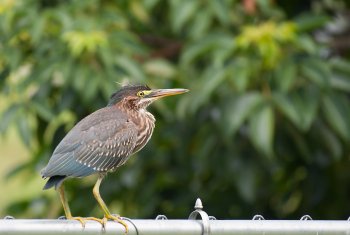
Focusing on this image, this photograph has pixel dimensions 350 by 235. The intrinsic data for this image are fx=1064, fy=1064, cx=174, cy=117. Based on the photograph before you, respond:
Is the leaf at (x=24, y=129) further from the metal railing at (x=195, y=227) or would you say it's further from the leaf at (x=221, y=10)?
the metal railing at (x=195, y=227)

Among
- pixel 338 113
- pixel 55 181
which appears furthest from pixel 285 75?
pixel 55 181

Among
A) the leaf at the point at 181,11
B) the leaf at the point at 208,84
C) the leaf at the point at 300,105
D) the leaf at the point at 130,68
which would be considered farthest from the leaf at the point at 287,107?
the leaf at the point at 130,68

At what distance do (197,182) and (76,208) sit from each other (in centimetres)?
90

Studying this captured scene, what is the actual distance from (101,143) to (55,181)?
1.39 ft

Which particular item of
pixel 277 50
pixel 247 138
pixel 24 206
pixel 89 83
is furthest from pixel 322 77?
pixel 24 206

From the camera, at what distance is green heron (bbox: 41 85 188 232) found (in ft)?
16.2

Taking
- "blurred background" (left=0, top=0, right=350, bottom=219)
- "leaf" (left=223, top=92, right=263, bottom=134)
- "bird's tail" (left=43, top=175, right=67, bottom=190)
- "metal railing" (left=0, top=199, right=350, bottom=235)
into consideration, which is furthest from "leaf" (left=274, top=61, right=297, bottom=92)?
"metal railing" (left=0, top=199, right=350, bottom=235)

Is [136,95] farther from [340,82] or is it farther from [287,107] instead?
[340,82]

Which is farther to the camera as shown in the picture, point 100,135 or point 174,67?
point 174,67

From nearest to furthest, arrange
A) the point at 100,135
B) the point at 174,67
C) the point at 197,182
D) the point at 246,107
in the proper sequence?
the point at 100,135
the point at 246,107
the point at 174,67
the point at 197,182

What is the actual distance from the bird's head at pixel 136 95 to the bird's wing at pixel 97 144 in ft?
0.77

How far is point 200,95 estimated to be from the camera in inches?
257

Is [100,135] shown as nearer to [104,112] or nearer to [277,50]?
[104,112]

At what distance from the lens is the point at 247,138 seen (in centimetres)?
706
